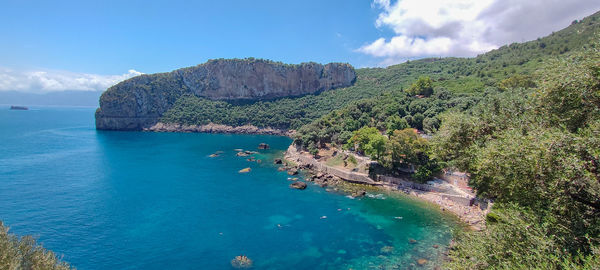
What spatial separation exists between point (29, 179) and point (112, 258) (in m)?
34.1

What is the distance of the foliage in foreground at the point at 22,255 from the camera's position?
10945mm

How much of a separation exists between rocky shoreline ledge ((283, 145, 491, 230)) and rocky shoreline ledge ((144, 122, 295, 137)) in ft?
170

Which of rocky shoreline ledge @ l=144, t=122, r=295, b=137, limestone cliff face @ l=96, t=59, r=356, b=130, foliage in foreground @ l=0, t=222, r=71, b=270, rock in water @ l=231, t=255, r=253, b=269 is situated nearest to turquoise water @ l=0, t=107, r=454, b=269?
rock in water @ l=231, t=255, r=253, b=269

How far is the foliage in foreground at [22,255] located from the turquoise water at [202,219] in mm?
9905

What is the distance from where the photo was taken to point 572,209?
30.2 ft

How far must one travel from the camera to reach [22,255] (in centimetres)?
1220

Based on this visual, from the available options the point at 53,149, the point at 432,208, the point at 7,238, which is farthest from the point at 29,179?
the point at 432,208

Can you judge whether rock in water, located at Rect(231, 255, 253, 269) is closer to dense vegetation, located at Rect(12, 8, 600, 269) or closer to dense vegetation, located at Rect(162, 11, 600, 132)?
dense vegetation, located at Rect(12, 8, 600, 269)

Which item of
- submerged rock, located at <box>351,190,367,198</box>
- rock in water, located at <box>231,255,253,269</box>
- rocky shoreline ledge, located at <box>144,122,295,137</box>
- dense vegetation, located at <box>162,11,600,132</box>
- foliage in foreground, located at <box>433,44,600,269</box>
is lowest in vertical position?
rock in water, located at <box>231,255,253,269</box>

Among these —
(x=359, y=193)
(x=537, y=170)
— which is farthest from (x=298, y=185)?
(x=537, y=170)

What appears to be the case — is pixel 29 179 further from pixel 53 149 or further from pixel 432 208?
pixel 432 208

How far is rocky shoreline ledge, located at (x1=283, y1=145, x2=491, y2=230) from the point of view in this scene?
30634 millimetres

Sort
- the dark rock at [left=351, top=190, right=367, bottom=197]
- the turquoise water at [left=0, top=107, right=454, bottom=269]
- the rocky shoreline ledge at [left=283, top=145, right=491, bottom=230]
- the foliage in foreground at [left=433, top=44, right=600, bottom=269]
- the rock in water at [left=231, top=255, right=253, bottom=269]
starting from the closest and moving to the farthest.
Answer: the foliage in foreground at [left=433, top=44, right=600, bottom=269]
the rock in water at [left=231, top=255, right=253, bottom=269]
the turquoise water at [left=0, top=107, right=454, bottom=269]
the rocky shoreline ledge at [left=283, top=145, right=491, bottom=230]
the dark rock at [left=351, top=190, right=367, bottom=197]

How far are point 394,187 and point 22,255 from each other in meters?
38.8
